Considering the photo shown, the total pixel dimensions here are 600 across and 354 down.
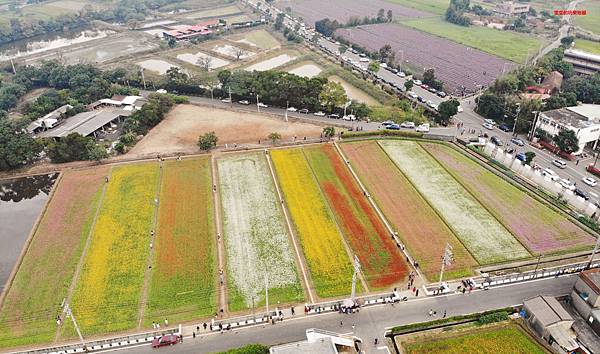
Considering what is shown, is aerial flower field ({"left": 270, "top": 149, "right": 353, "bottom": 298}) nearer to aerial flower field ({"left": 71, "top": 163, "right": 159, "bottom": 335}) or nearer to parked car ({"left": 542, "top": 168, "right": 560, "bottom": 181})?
aerial flower field ({"left": 71, "top": 163, "right": 159, "bottom": 335})

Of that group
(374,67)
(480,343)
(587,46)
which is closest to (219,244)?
(480,343)

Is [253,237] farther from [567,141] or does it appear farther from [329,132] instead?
[567,141]

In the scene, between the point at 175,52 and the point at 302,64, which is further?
the point at 175,52

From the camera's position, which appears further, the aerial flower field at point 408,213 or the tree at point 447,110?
the tree at point 447,110

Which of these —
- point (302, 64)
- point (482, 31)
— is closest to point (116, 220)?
point (302, 64)

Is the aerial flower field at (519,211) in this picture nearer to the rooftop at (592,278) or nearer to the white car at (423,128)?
the rooftop at (592,278)

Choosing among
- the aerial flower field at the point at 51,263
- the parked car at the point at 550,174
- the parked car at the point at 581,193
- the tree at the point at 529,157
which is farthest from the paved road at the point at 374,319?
the tree at the point at 529,157

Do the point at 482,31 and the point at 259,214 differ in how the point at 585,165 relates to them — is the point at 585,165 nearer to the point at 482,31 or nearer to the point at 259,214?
the point at 259,214
